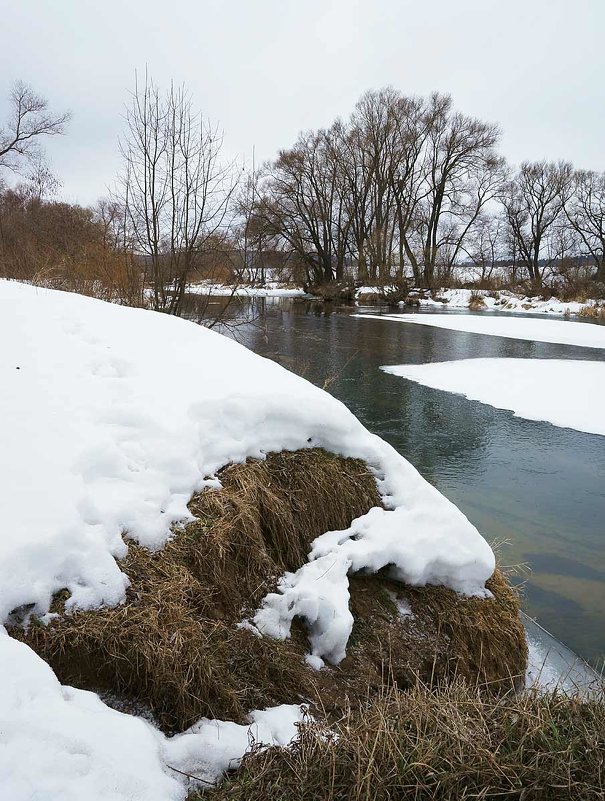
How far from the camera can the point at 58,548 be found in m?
2.12

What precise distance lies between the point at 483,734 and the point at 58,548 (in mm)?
1793

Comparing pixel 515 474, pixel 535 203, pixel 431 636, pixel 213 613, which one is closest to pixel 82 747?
pixel 213 613

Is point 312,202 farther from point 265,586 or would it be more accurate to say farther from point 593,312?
point 265,586

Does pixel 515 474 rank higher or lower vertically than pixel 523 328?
lower

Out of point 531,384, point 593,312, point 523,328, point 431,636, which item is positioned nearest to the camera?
point 431,636

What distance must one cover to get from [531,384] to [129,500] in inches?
373

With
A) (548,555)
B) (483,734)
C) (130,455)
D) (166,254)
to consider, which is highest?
(166,254)

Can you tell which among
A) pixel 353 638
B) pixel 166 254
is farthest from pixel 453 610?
pixel 166 254

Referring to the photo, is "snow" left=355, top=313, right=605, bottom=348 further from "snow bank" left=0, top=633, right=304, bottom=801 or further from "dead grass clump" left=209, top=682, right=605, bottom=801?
"snow bank" left=0, top=633, right=304, bottom=801

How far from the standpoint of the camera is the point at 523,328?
20047mm

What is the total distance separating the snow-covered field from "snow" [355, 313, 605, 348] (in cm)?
1500

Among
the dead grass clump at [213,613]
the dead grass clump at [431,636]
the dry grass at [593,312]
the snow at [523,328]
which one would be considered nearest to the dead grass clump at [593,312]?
the dry grass at [593,312]

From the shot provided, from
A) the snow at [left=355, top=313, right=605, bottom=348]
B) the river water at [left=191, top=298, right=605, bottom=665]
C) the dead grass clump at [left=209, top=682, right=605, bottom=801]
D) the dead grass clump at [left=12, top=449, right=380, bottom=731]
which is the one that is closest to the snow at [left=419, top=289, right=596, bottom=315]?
the snow at [left=355, top=313, right=605, bottom=348]

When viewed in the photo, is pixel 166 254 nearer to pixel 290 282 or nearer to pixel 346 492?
pixel 346 492
